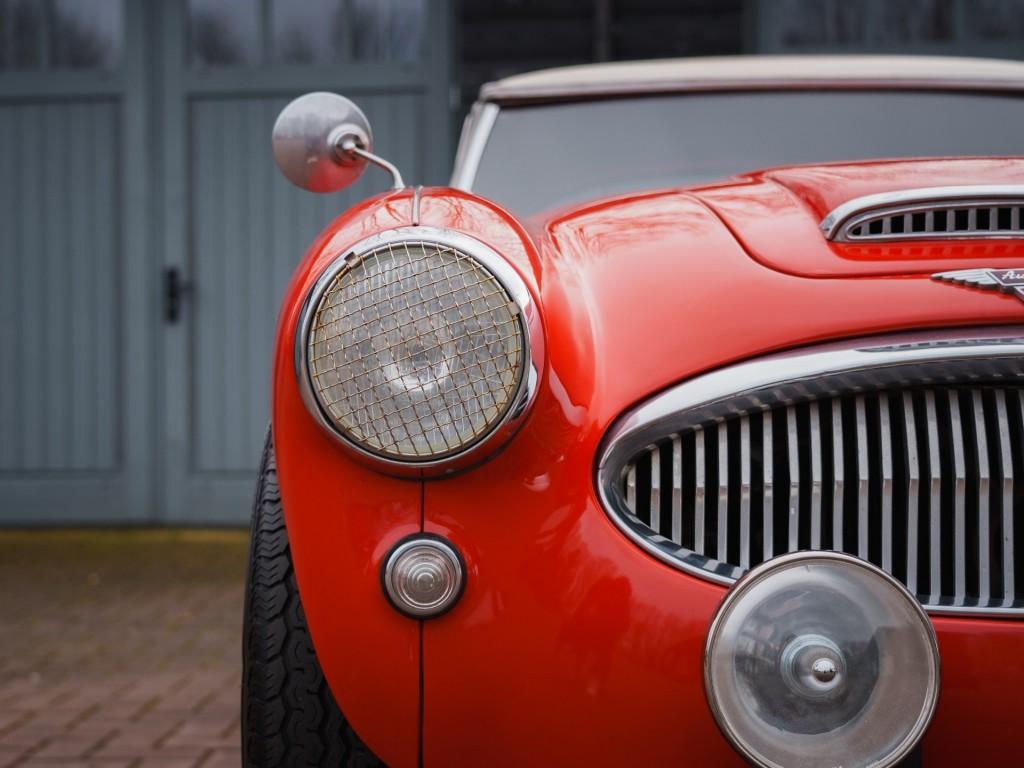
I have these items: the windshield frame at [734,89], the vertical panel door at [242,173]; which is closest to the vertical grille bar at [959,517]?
the windshield frame at [734,89]

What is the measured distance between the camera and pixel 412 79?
538cm

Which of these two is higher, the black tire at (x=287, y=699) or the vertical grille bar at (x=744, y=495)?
the vertical grille bar at (x=744, y=495)

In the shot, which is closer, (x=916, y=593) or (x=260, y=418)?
(x=916, y=593)

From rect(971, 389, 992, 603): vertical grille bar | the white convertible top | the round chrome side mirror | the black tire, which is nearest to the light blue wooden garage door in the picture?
the white convertible top

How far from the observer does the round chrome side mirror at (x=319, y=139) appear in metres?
1.56

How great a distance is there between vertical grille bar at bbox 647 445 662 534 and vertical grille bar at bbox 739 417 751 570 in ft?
0.28

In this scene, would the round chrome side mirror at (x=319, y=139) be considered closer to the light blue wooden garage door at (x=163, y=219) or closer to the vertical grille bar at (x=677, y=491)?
the vertical grille bar at (x=677, y=491)

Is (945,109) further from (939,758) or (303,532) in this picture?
(303,532)

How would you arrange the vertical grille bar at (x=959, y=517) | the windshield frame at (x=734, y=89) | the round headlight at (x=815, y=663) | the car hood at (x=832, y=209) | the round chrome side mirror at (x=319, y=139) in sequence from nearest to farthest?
the round headlight at (x=815, y=663) → the vertical grille bar at (x=959, y=517) → the car hood at (x=832, y=209) → the round chrome side mirror at (x=319, y=139) → the windshield frame at (x=734, y=89)

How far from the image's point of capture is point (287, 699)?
1.23 meters

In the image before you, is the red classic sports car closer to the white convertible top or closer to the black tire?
the black tire

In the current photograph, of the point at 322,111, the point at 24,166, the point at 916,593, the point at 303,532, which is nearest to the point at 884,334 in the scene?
the point at 916,593

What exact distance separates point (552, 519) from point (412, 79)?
4618mm

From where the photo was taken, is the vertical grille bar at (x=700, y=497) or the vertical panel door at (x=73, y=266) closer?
the vertical grille bar at (x=700, y=497)
